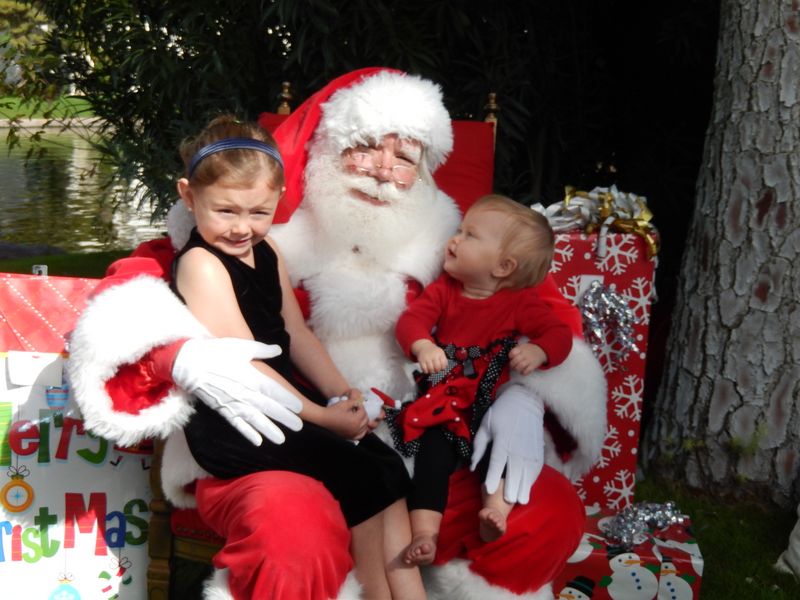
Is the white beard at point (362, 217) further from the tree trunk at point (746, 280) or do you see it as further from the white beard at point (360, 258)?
the tree trunk at point (746, 280)

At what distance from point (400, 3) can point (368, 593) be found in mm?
2777

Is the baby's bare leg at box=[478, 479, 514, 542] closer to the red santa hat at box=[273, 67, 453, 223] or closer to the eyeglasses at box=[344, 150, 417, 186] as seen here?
the eyeglasses at box=[344, 150, 417, 186]

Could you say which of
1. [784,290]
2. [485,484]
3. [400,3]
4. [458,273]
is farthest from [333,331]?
[400,3]

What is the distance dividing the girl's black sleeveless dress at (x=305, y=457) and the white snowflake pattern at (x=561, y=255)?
0.96 m

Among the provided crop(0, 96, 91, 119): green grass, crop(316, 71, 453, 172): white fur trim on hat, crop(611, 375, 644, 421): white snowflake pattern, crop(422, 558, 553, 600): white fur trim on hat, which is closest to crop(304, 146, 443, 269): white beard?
crop(316, 71, 453, 172): white fur trim on hat

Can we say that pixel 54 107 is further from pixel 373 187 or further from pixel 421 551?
pixel 421 551

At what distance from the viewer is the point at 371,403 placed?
7.95 feet

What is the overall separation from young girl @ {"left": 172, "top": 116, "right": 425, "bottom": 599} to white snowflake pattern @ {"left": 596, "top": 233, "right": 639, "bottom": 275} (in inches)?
40.2

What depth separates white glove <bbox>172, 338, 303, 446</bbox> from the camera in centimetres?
205

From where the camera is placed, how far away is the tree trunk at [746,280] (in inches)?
120

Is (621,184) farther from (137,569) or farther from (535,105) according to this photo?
(137,569)

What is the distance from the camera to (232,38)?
13.7 ft

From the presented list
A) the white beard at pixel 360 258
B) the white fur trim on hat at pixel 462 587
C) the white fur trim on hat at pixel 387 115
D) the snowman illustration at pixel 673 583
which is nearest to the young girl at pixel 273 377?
the white fur trim on hat at pixel 462 587

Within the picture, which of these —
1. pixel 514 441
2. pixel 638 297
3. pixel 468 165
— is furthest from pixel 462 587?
pixel 468 165
